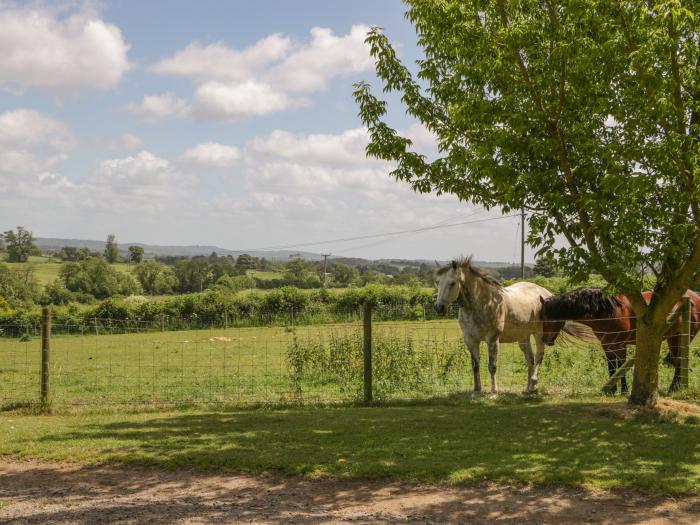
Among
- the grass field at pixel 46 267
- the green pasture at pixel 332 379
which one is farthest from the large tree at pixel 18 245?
the green pasture at pixel 332 379

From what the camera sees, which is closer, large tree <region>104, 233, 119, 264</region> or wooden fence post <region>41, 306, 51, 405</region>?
wooden fence post <region>41, 306, 51, 405</region>

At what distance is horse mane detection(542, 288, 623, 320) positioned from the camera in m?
12.3

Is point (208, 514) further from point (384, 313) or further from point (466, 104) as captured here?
point (384, 313)

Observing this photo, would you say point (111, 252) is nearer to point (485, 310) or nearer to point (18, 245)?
point (18, 245)

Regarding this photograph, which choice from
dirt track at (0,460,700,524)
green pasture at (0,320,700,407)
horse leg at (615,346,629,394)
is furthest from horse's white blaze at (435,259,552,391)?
dirt track at (0,460,700,524)

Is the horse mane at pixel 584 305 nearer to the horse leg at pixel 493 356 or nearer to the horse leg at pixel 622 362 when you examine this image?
the horse leg at pixel 622 362

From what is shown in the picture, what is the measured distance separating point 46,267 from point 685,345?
11054 cm

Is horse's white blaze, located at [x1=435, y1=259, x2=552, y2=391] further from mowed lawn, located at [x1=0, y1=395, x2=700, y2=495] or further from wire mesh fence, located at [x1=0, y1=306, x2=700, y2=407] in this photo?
mowed lawn, located at [x1=0, y1=395, x2=700, y2=495]

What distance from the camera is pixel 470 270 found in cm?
1188

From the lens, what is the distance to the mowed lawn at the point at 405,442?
7.05 meters

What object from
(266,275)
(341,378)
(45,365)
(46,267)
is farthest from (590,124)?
(46,267)

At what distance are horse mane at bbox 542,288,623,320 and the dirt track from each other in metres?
6.33

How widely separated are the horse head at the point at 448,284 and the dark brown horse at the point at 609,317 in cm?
211

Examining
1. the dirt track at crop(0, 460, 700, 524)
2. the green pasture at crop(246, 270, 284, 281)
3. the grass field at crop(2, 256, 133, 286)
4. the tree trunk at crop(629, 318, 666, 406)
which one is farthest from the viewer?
the grass field at crop(2, 256, 133, 286)
